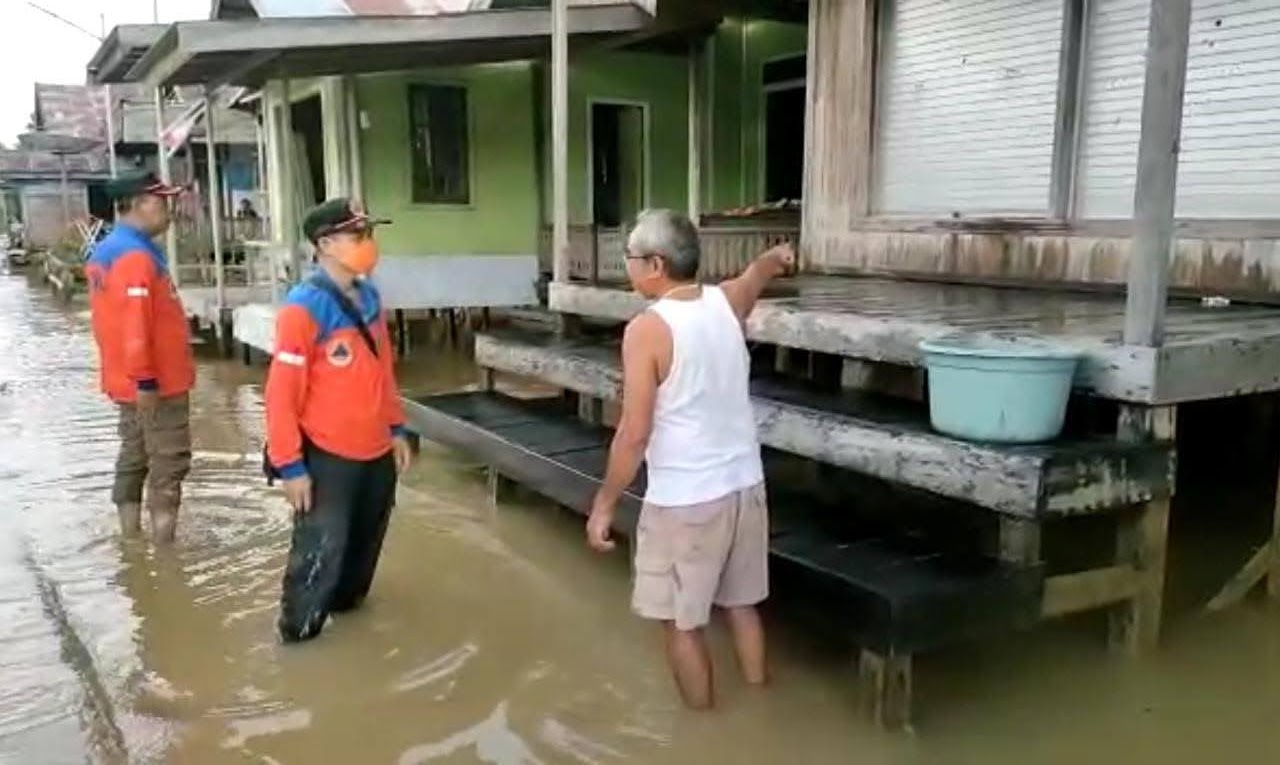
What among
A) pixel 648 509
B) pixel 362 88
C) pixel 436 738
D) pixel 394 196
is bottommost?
pixel 436 738

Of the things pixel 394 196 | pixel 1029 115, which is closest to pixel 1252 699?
pixel 1029 115

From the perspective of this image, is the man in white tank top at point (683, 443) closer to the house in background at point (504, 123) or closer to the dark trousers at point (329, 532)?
the dark trousers at point (329, 532)

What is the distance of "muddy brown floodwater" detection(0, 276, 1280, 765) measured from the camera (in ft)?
11.1

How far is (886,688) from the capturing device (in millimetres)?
3379


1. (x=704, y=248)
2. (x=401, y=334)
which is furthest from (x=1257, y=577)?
(x=401, y=334)

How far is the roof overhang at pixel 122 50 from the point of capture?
432 inches

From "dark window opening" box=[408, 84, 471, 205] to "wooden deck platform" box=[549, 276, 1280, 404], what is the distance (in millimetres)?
5750

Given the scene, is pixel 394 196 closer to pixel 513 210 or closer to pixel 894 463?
pixel 513 210

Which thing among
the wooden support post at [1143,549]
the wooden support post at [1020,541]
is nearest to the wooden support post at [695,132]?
the wooden support post at [1143,549]

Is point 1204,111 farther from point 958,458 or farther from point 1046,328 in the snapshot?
point 958,458

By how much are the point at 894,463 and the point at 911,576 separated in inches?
19.1

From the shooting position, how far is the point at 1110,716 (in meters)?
3.57

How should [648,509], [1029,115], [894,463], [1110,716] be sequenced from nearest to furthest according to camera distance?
[648,509] < [1110,716] < [894,463] < [1029,115]

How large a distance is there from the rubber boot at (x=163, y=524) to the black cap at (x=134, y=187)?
1550 mm
